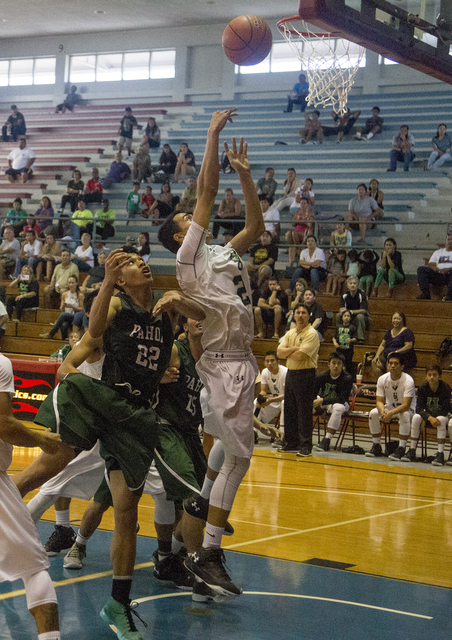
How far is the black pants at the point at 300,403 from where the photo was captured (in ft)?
33.9

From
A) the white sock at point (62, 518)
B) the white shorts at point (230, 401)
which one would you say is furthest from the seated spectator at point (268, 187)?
the white shorts at point (230, 401)

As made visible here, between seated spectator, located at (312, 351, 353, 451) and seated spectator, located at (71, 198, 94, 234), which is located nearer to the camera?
seated spectator, located at (312, 351, 353, 451)

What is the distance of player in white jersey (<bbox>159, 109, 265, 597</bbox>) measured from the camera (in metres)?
4.30

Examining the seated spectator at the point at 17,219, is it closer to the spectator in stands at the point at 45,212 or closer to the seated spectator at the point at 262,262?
the spectator in stands at the point at 45,212

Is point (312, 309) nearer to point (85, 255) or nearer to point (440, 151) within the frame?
point (85, 255)

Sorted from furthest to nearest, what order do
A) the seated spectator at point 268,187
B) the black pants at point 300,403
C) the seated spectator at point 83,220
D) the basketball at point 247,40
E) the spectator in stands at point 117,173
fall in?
the spectator in stands at point 117,173
the seated spectator at point 83,220
the seated spectator at point 268,187
the black pants at point 300,403
the basketball at point 247,40

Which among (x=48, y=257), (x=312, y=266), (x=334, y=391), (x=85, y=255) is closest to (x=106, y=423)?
(x=334, y=391)

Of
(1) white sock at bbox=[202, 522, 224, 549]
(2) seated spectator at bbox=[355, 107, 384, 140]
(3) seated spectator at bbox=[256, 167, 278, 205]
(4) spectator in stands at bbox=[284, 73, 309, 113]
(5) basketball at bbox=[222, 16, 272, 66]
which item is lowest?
(1) white sock at bbox=[202, 522, 224, 549]

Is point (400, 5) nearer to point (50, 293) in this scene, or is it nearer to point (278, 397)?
point (278, 397)

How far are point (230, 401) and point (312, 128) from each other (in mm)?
16509

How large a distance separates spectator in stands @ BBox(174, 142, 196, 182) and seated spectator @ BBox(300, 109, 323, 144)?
112 inches

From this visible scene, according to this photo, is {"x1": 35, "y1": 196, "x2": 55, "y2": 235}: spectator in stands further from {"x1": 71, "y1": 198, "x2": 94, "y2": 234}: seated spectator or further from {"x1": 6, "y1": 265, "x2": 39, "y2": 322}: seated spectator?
{"x1": 6, "y1": 265, "x2": 39, "y2": 322}: seated spectator

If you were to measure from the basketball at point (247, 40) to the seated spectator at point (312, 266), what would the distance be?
25.2ft

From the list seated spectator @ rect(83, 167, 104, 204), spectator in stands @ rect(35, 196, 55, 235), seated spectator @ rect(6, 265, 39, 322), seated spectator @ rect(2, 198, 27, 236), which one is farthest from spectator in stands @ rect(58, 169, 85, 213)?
seated spectator @ rect(6, 265, 39, 322)
